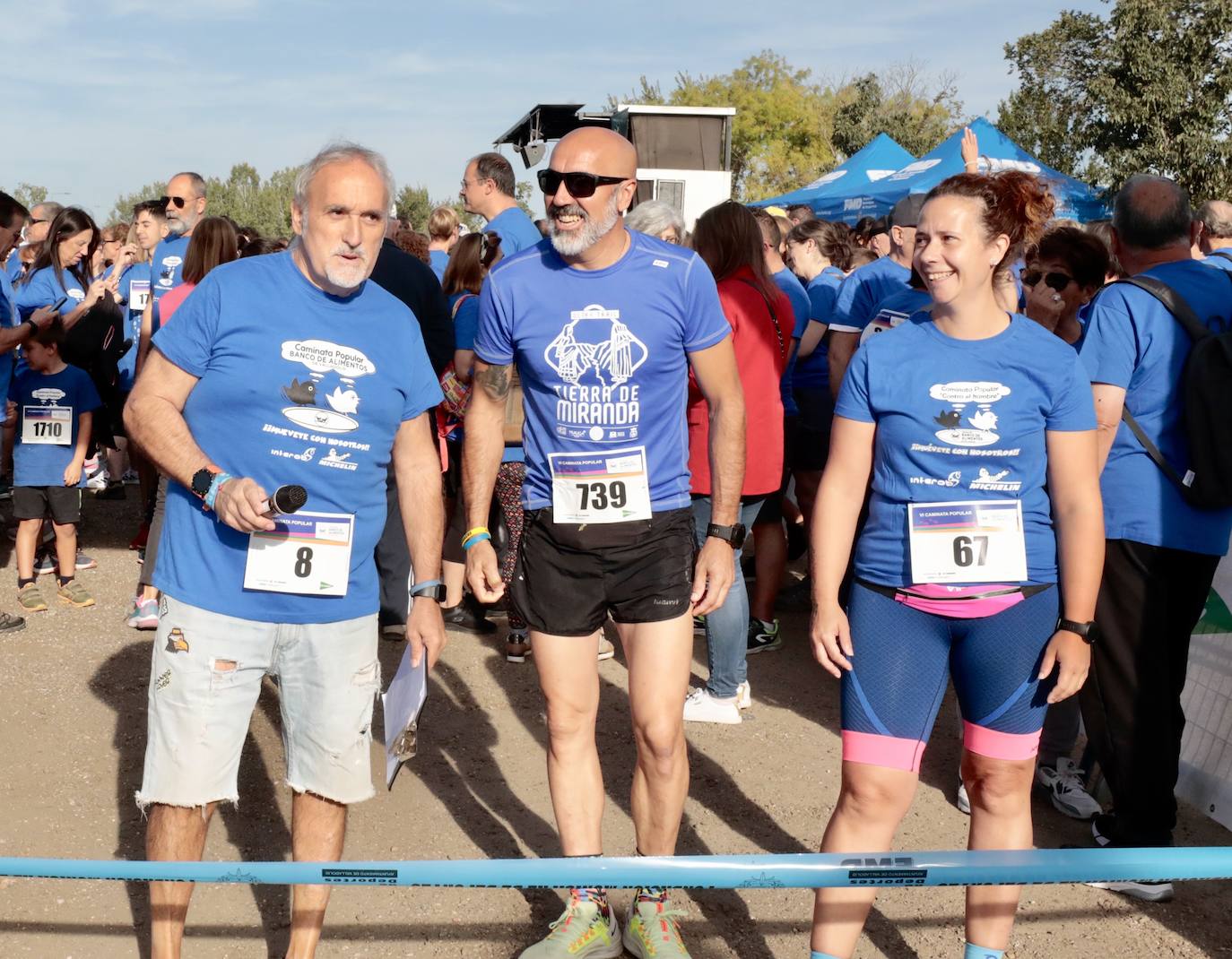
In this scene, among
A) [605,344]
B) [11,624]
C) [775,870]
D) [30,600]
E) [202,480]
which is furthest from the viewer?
[30,600]

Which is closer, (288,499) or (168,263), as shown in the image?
(288,499)

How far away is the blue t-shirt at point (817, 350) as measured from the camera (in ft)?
22.9

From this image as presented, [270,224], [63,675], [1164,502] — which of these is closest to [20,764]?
[63,675]

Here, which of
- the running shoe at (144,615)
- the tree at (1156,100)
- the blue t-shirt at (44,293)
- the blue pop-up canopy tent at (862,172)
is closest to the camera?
the running shoe at (144,615)

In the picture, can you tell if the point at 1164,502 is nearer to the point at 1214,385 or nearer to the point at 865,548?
the point at 1214,385

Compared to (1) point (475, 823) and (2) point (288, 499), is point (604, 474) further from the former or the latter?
(1) point (475, 823)

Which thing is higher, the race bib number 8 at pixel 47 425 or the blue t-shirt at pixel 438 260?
the blue t-shirt at pixel 438 260

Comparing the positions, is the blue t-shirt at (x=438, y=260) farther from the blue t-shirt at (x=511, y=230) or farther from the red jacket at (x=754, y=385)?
the red jacket at (x=754, y=385)

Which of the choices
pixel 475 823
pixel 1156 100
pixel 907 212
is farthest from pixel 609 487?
pixel 1156 100

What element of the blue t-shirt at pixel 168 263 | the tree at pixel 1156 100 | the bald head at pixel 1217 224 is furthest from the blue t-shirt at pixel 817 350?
the tree at pixel 1156 100

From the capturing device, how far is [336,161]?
288cm

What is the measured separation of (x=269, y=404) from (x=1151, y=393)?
8.51ft

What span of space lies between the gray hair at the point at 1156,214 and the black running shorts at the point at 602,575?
180cm

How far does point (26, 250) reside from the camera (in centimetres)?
1003
